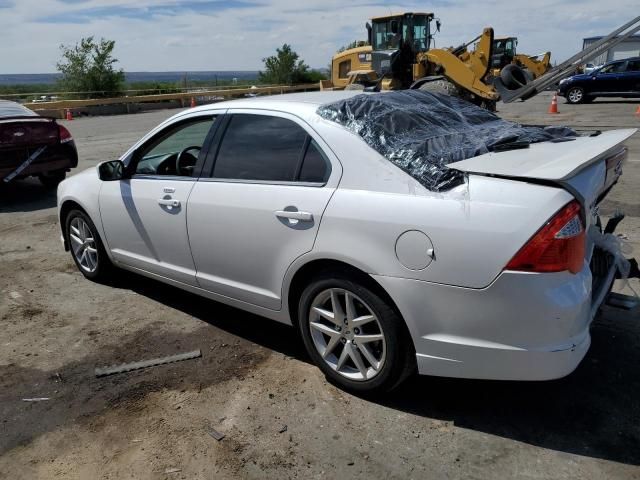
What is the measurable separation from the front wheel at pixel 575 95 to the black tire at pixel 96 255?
2260cm

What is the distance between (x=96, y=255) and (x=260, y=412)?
2633 millimetres

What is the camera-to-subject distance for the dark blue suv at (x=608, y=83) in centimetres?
2214

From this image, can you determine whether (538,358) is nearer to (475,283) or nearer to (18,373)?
(475,283)

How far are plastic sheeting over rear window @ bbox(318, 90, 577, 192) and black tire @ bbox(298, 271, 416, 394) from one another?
644mm

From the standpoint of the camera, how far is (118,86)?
1435 inches

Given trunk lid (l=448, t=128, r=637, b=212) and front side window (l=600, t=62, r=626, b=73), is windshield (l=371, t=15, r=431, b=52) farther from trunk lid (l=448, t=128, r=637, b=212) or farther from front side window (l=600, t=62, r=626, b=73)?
trunk lid (l=448, t=128, r=637, b=212)

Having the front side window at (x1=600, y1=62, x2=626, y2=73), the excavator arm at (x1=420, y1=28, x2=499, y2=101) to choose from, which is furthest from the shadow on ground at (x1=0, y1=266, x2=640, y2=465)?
the front side window at (x1=600, y1=62, x2=626, y2=73)

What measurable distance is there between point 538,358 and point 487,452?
0.53 meters

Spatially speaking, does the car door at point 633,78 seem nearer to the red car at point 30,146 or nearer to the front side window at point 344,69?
the front side window at point 344,69

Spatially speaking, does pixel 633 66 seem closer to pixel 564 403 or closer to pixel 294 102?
pixel 294 102

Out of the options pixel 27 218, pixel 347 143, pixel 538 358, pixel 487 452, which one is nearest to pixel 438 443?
pixel 487 452

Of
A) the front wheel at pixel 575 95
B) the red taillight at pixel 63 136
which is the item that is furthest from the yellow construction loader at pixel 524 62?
the red taillight at pixel 63 136

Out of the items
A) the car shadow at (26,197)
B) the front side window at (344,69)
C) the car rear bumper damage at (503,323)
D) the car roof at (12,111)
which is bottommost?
the car shadow at (26,197)

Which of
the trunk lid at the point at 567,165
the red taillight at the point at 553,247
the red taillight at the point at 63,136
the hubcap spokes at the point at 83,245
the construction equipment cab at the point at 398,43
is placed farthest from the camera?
the construction equipment cab at the point at 398,43
